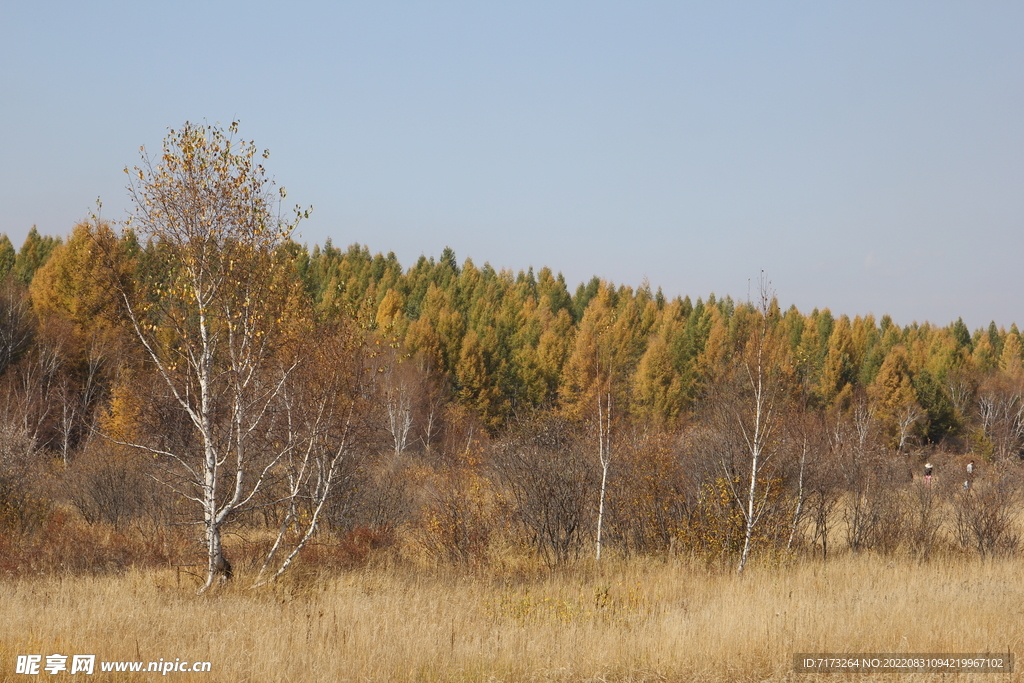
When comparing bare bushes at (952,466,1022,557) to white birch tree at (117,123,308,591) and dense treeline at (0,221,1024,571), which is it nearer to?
dense treeline at (0,221,1024,571)

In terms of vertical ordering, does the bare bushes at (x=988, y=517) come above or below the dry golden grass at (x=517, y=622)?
above

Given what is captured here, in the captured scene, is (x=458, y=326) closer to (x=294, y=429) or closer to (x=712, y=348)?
(x=712, y=348)

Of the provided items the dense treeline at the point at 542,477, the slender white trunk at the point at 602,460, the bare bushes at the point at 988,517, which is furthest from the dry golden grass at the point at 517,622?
the bare bushes at the point at 988,517

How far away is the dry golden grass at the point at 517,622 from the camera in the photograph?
6.37 m

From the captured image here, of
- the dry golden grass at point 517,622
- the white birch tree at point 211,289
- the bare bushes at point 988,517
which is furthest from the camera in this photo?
the bare bushes at point 988,517

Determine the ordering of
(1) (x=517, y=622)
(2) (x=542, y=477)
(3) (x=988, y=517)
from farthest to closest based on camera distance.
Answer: (2) (x=542, y=477) < (3) (x=988, y=517) < (1) (x=517, y=622)

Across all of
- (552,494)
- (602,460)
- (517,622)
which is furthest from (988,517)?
(517,622)

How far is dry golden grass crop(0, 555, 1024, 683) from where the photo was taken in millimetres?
6367

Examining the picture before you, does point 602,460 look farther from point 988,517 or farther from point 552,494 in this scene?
point 988,517

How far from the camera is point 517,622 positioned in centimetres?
788

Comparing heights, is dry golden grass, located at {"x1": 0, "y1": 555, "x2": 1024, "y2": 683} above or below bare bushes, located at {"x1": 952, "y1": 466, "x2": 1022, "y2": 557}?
below

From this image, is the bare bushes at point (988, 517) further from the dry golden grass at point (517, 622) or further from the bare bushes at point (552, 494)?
the bare bushes at point (552, 494)

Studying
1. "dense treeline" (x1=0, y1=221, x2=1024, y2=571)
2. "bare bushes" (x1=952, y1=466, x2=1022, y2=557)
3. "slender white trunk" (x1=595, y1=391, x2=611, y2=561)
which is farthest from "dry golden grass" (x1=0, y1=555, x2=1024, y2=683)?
"bare bushes" (x1=952, y1=466, x2=1022, y2=557)

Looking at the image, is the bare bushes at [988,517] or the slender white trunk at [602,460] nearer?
the slender white trunk at [602,460]
